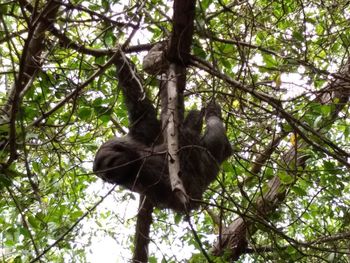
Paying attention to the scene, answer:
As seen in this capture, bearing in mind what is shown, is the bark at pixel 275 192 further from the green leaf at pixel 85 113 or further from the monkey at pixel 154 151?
the green leaf at pixel 85 113

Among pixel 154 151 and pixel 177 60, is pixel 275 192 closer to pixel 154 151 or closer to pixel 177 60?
pixel 154 151

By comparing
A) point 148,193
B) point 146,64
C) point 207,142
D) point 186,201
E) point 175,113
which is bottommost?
point 186,201

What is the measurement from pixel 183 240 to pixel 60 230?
200cm

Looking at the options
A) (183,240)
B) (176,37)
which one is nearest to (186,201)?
(176,37)

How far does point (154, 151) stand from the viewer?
5.19 meters

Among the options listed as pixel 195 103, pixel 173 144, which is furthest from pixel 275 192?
pixel 173 144

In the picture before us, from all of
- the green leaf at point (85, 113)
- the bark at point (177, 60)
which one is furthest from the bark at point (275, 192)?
the green leaf at point (85, 113)

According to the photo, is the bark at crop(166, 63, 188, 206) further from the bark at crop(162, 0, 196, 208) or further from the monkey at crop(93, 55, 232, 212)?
the monkey at crop(93, 55, 232, 212)

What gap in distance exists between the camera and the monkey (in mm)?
4809

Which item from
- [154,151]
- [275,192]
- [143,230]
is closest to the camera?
[143,230]

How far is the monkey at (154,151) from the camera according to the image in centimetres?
481

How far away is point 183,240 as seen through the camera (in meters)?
6.09

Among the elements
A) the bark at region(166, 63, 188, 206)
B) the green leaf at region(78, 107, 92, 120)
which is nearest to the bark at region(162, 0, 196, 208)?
the bark at region(166, 63, 188, 206)

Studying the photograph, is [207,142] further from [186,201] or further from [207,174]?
[186,201]
